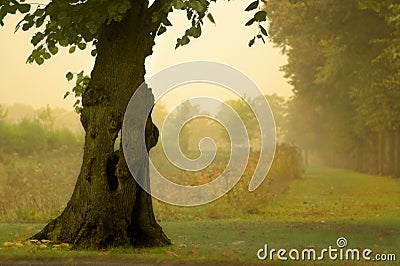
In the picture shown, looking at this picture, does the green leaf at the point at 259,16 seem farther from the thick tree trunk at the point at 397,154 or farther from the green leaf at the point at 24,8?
the thick tree trunk at the point at 397,154

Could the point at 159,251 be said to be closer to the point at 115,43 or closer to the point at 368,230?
the point at 115,43

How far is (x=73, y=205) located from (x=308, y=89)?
36629 mm

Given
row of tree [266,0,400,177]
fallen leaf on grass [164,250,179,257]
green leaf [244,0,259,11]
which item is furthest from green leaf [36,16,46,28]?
row of tree [266,0,400,177]

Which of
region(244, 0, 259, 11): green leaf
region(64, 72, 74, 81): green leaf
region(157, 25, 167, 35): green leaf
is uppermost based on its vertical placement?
region(157, 25, 167, 35): green leaf

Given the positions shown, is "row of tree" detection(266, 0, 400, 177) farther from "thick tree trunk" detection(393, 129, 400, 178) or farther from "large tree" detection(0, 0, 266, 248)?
"large tree" detection(0, 0, 266, 248)

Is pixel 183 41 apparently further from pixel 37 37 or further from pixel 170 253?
pixel 170 253

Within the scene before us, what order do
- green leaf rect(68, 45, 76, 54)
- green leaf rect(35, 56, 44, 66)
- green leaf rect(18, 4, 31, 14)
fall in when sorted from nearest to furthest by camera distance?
green leaf rect(18, 4, 31, 14) → green leaf rect(35, 56, 44, 66) → green leaf rect(68, 45, 76, 54)

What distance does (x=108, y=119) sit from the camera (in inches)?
409

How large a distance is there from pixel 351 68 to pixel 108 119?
2892 cm

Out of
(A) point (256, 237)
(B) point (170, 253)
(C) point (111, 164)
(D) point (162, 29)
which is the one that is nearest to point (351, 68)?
(A) point (256, 237)

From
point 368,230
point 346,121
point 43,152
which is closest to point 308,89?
point 346,121

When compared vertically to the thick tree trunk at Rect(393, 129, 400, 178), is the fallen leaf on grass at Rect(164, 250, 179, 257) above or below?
below

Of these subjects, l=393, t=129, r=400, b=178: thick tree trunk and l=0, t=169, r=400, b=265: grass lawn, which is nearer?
l=0, t=169, r=400, b=265: grass lawn

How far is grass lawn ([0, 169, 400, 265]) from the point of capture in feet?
29.9
